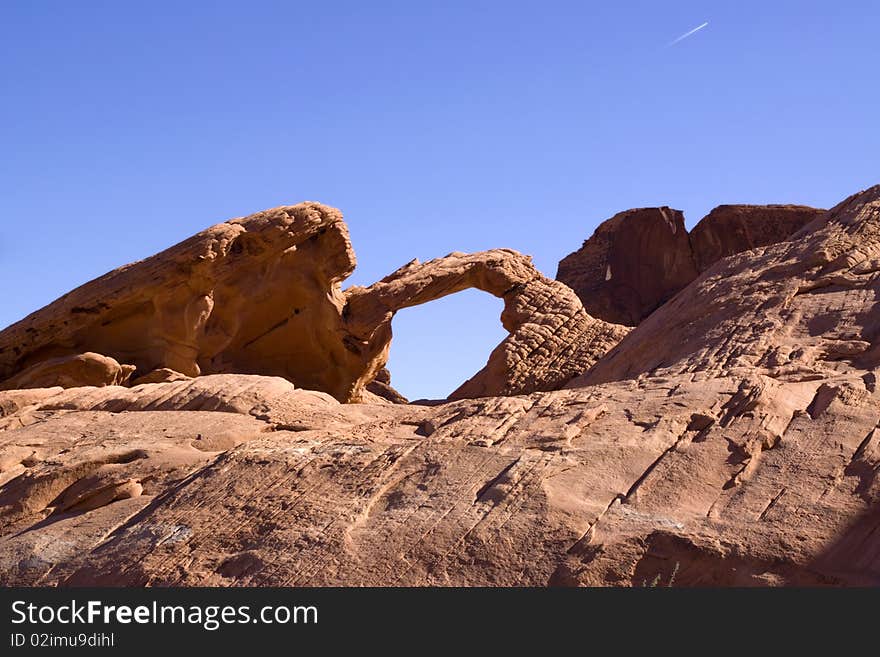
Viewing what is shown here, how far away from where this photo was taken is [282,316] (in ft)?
55.7

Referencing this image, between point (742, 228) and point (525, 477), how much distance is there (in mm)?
17600

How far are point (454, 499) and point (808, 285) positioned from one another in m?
4.17

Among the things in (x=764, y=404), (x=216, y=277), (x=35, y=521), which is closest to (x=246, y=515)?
(x=35, y=521)

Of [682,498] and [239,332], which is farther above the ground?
[239,332]

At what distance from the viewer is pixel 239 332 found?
1675 cm

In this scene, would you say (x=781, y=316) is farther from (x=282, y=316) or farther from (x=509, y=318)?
(x=282, y=316)

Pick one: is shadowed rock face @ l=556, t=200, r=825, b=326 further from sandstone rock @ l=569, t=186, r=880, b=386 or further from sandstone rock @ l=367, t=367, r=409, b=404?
sandstone rock @ l=569, t=186, r=880, b=386

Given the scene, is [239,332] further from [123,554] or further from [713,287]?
[123,554]

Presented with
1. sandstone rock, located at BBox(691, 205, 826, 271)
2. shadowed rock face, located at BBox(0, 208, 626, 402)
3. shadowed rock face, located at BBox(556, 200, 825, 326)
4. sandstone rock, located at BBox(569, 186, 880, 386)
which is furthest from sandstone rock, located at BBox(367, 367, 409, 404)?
sandstone rock, located at BBox(569, 186, 880, 386)

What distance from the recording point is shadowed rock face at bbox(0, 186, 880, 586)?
22.0 ft

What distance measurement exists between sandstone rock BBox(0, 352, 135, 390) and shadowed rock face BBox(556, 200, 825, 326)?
12.9m

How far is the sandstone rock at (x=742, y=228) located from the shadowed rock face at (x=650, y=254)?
0.02 meters

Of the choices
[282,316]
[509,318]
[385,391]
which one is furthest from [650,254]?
[282,316]

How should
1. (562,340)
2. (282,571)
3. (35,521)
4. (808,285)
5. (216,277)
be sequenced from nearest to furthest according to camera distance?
1. (282,571)
2. (35,521)
3. (808,285)
4. (216,277)
5. (562,340)
